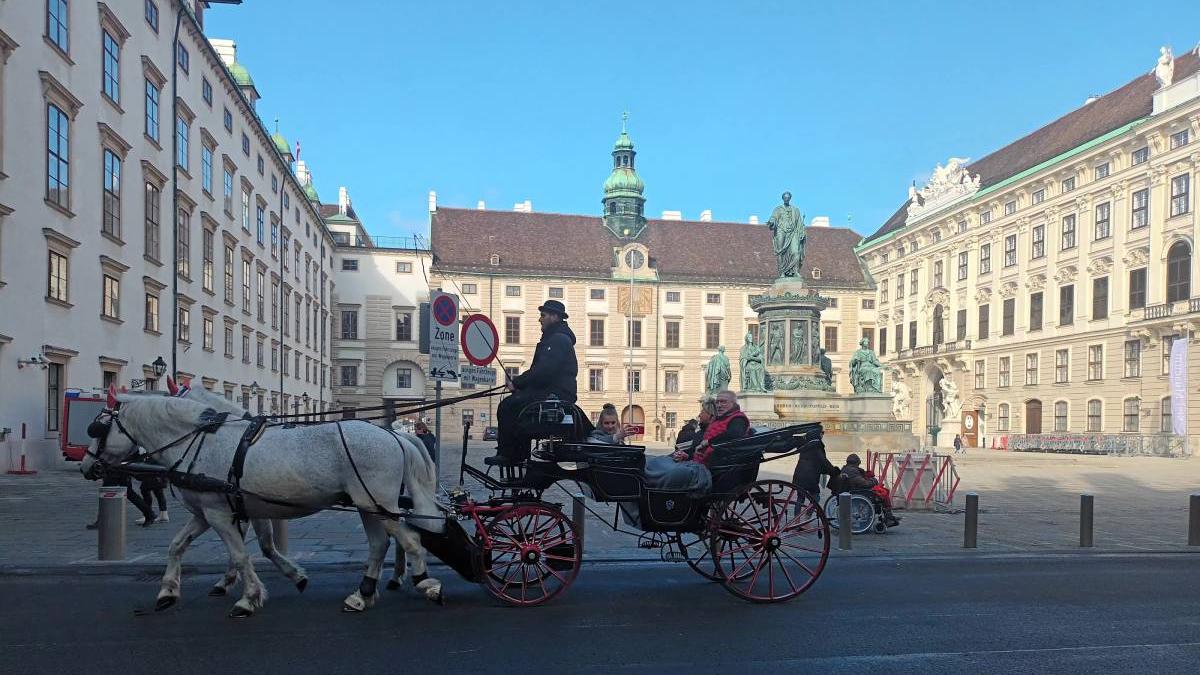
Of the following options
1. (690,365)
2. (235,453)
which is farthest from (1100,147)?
(235,453)

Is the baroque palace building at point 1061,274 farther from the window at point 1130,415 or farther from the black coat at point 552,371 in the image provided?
the black coat at point 552,371

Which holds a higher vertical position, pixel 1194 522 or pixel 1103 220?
pixel 1103 220

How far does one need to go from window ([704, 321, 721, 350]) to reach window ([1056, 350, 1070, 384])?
2511cm

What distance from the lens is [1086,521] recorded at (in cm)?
1214

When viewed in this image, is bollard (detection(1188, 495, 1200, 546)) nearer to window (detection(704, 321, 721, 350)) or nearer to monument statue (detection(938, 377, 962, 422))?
monument statue (detection(938, 377, 962, 422))

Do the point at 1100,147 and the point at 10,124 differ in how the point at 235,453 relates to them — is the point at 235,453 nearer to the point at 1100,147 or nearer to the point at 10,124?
the point at 10,124

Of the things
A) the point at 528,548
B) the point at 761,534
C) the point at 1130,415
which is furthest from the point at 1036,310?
the point at 528,548

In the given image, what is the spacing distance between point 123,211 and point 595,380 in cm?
4569

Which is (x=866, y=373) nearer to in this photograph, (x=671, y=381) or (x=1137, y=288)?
(x=1137, y=288)

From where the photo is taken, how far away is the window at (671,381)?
70.8 meters

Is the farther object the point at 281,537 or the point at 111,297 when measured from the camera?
the point at 111,297

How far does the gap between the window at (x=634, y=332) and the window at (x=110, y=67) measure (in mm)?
46426

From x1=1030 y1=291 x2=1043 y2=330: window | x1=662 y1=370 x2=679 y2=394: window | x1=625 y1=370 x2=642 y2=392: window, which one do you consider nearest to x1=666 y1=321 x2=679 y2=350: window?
x1=662 y1=370 x2=679 y2=394: window

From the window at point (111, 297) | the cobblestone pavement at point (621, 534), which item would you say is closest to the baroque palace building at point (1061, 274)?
the cobblestone pavement at point (621, 534)
